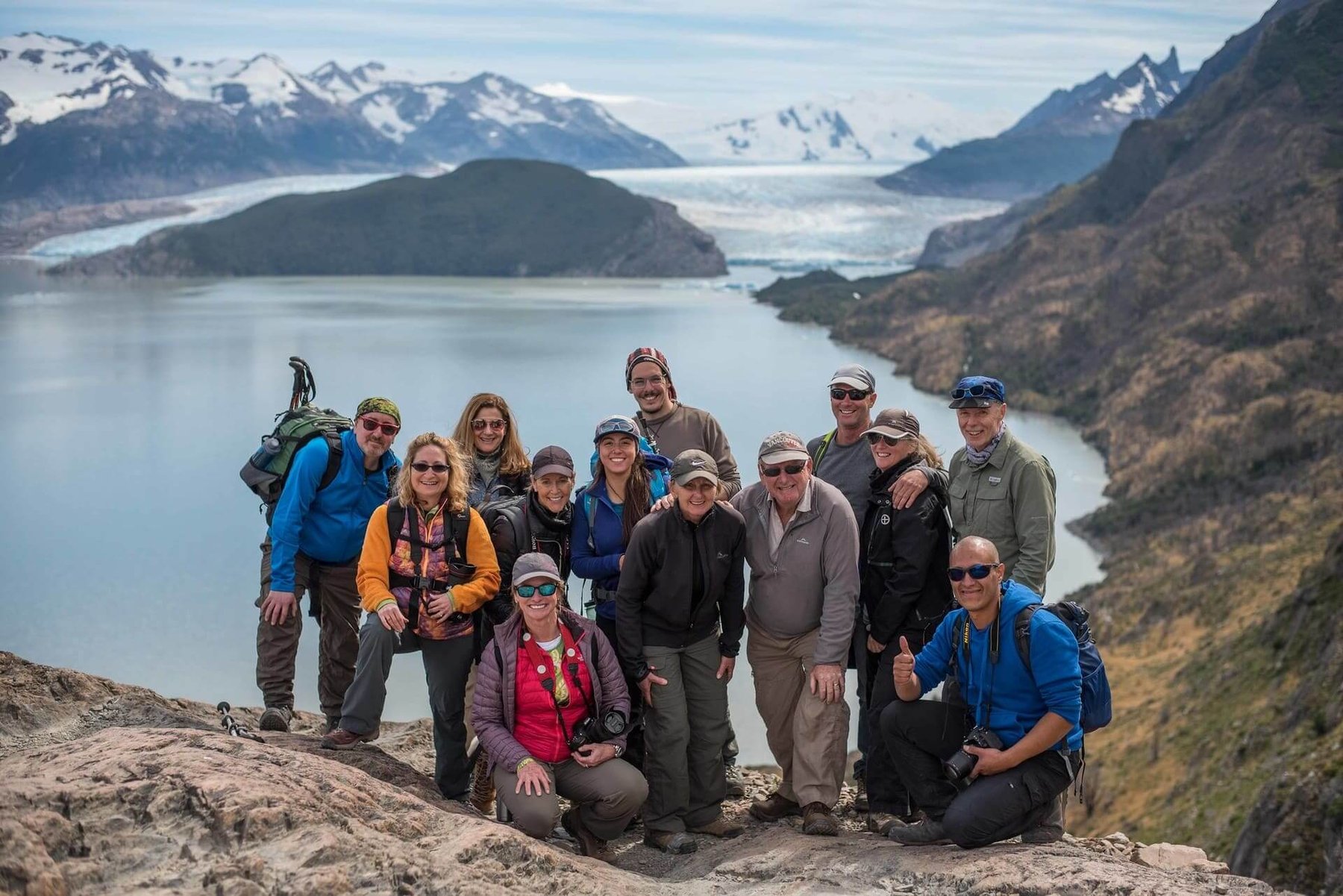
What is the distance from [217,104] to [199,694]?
195 metres

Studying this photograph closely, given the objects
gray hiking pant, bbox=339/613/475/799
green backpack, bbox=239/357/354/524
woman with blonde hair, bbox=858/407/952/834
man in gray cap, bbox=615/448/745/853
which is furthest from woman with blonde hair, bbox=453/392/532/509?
woman with blonde hair, bbox=858/407/952/834

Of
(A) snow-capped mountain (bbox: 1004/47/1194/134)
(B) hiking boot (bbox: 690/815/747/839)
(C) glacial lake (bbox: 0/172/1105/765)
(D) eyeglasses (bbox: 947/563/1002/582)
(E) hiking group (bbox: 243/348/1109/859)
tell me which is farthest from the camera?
(A) snow-capped mountain (bbox: 1004/47/1194/134)

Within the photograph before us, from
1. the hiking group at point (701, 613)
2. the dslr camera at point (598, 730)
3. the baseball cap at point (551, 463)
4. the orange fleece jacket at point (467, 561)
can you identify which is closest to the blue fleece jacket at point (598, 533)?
the hiking group at point (701, 613)

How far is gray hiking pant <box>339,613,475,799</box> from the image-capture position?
5414mm

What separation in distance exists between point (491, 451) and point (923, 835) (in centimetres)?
243

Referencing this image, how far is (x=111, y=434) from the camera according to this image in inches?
1281

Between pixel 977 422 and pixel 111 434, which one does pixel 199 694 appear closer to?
pixel 977 422

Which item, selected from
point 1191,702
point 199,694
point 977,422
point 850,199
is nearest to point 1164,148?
point 850,199

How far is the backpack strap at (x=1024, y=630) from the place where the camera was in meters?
4.69

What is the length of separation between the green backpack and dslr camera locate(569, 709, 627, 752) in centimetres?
169

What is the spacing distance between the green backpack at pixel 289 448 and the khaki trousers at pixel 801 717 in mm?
1982

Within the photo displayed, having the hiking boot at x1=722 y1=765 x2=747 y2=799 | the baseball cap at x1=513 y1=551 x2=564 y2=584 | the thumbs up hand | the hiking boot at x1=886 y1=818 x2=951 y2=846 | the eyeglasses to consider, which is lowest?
the hiking boot at x1=722 y1=765 x2=747 y2=799

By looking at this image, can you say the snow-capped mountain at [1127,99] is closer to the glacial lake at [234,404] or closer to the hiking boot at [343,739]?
the glacial lake at [234,404]

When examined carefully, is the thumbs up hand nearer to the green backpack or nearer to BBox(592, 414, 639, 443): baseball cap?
BBox(592, 414, 639, 443): baseball cap
